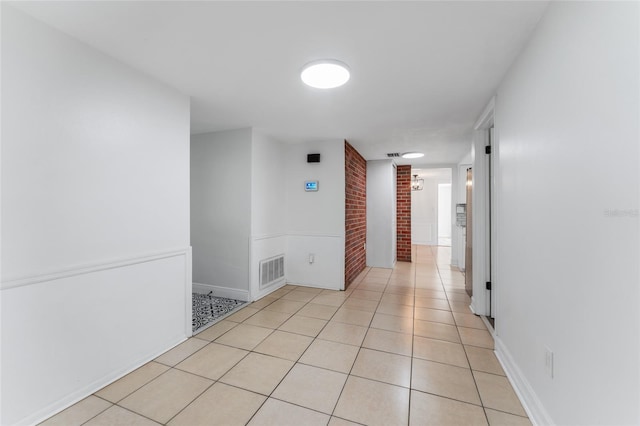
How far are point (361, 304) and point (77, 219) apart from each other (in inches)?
117

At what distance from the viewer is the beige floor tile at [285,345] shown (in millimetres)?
2221

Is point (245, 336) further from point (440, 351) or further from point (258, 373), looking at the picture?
point (440, 351)

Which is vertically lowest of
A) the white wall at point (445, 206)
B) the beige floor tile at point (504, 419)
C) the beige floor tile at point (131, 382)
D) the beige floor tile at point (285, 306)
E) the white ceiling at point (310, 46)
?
the beige floor tile at point (285, 306)

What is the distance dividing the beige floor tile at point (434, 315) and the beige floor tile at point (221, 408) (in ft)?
6.73

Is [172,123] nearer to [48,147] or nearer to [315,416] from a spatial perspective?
[48,147]

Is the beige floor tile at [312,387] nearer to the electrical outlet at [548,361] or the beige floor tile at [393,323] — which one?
the beige floor tile at [393,323]

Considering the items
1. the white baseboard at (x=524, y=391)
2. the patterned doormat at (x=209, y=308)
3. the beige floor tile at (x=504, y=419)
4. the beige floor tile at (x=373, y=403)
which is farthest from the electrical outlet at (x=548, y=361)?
the patterned doormat at (x=209, y=308)

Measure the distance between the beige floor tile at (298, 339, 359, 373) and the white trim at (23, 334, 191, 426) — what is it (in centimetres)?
124

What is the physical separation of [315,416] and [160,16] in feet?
8.16

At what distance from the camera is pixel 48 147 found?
5.03 feet

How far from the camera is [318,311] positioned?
10.4 ft

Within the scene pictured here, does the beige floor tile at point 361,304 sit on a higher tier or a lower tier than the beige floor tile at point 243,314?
lower

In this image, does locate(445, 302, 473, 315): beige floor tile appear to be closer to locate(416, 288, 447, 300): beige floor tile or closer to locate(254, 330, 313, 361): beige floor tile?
locate(416, 288, 447, 300): beige floor tile

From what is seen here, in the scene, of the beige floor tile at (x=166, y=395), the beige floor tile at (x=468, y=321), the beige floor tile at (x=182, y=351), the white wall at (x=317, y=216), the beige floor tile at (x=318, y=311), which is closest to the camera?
the beige floor tile at (x=166, y=395)
